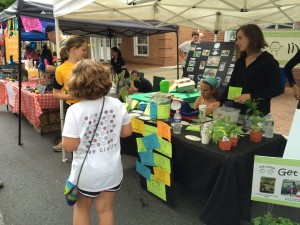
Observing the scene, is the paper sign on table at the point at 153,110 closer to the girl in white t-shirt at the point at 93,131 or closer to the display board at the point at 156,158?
the display board at the point at 156,158

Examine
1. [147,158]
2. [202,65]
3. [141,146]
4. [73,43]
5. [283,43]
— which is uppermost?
[283,43]

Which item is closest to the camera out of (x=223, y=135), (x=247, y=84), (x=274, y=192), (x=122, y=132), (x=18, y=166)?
(x=274, y=192)

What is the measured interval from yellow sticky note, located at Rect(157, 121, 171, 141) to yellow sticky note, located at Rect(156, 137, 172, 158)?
0.05 metres

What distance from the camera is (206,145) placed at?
2.05 metres

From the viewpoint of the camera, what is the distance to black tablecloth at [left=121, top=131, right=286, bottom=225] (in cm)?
188

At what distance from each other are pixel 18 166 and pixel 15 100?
203cm

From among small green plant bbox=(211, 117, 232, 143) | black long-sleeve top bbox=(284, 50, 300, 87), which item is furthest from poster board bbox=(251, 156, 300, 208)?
black long-sleeve top bbox=(284, 50, 300, 87)

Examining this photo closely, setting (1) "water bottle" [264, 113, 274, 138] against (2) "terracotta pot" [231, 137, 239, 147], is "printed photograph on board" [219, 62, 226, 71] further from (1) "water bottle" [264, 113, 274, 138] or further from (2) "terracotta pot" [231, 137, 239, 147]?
(2) "terracotta pot" [231, 137, 239, 147]

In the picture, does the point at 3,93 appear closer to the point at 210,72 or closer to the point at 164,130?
the point at 210,72

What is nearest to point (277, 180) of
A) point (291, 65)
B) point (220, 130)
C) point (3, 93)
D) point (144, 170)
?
point (220, 130)

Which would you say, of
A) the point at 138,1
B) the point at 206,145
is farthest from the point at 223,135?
the point at 138,1

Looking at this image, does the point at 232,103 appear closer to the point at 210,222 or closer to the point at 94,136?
the point at 210,222

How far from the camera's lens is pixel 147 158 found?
2549mm

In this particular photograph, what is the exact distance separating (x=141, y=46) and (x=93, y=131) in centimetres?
1310
